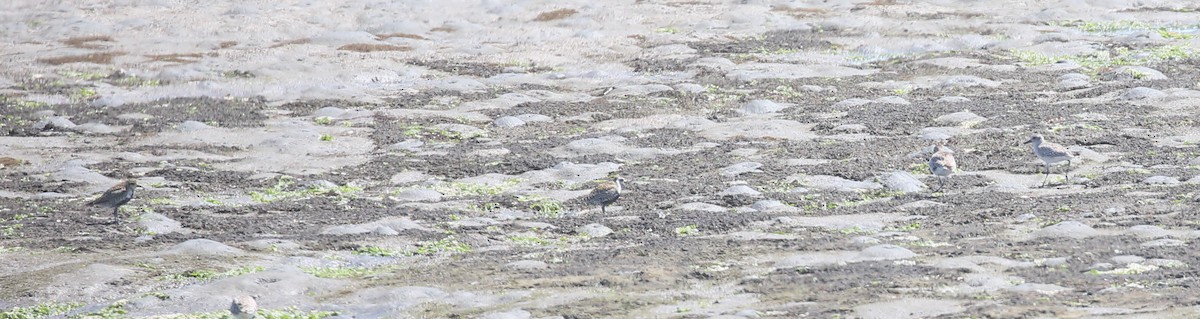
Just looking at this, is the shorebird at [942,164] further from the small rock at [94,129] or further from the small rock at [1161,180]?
the small rock at [94,129]

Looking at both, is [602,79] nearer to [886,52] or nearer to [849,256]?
[886,52]

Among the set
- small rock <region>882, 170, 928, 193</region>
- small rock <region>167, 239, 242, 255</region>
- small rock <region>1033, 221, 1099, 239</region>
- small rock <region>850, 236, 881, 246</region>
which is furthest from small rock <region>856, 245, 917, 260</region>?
small rock <region>167, 239, 242, 255</region>

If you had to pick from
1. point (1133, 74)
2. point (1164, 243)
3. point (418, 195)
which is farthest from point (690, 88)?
point (1164, 243)

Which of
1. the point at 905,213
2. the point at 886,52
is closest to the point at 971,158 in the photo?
the point at 905,213

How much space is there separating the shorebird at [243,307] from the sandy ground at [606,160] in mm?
356

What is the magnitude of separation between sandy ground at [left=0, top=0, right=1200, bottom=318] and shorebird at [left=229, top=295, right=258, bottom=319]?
14.0 inches

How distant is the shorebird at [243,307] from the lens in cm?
1352

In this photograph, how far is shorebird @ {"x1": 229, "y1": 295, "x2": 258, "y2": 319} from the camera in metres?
13.5

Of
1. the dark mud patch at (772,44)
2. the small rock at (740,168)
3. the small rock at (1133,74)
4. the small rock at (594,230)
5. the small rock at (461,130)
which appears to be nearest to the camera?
the small rock at (594,230)

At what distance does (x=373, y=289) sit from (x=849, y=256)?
4.42 meters

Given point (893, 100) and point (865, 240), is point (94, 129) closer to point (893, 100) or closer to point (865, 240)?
point (893, 100)

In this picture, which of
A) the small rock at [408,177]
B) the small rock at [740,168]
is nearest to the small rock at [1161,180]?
the small rock at [740,168]

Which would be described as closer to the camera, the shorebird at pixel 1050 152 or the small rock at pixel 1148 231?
the small rock at pixel 1148 231

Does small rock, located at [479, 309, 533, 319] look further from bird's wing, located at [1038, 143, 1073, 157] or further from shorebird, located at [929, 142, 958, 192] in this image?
bird's wing, located at [1038, 143, 1073, 157]
